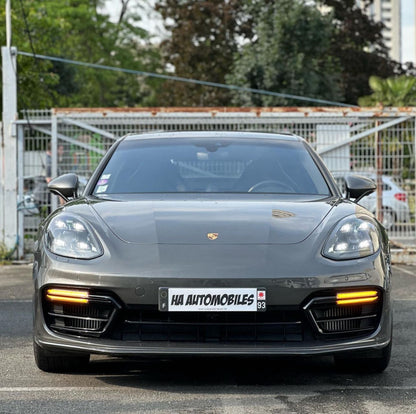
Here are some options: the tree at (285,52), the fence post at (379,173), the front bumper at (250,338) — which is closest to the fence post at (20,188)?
the fence post at (379,173)

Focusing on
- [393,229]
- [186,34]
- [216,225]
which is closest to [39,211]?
[393,229]

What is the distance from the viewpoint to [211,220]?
5.05 metres

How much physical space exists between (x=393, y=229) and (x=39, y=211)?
4624 mm

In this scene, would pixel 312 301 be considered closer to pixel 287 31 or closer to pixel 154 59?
pixel 287 31

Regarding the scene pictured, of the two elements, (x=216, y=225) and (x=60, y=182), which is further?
(x=60, y=182)

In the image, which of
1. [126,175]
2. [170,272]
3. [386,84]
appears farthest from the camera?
[386,84]

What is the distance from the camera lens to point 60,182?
6047 millimetres

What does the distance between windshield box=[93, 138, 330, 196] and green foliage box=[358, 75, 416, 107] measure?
32.9 metres

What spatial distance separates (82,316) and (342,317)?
4.04 feet

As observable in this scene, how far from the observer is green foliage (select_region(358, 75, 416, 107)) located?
128 ft

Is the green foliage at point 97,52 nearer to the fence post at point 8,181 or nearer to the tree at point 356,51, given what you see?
the tree at point 356,51

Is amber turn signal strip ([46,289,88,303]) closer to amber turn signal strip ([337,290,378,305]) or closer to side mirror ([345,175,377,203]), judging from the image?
amber turn signal strip ([337,290,378,305])

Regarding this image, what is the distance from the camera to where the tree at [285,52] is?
34156mm

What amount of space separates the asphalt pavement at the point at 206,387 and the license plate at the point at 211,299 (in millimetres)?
348
